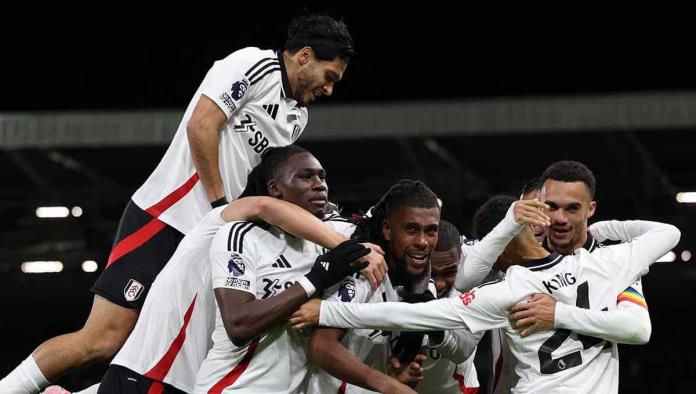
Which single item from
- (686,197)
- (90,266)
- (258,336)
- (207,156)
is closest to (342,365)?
(258,336)

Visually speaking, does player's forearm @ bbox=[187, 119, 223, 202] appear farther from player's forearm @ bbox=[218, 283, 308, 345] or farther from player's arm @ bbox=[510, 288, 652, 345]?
player's arm @ bbox=[510, 288, 652, 345]

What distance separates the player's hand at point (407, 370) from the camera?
3.95 m

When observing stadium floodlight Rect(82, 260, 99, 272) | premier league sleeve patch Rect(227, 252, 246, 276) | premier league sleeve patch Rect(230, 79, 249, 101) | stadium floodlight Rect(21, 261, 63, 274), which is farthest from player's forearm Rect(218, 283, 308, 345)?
stadium floodlight Rect(21, 261, 63, 274)

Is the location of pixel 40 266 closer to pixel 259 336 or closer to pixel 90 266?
pixel 90 266

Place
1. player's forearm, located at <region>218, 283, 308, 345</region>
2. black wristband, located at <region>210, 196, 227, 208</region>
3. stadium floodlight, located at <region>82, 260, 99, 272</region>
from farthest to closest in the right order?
stadium floodlight, located at <region>82, 260, 99, 272</region>
black wristband, located at <region>210, 196, 227, 208</region>
player's forearm, located at <region>218, 283, 308, 345</region>

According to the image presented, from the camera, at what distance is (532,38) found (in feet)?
52.3

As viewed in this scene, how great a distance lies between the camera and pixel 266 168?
4117 mm

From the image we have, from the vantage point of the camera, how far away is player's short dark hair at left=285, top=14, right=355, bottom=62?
176 inches

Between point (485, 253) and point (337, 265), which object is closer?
point (337, 265)

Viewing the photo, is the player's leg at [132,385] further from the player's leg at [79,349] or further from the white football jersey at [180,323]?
the player's leg at [79,349]

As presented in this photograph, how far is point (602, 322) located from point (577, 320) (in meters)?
0.08

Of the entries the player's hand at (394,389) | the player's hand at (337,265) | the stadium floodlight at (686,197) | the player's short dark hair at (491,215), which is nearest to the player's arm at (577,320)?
the player's hand at (394,389)

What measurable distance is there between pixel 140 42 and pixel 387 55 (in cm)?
337

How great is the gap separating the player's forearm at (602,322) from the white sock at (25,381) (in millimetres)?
2059
